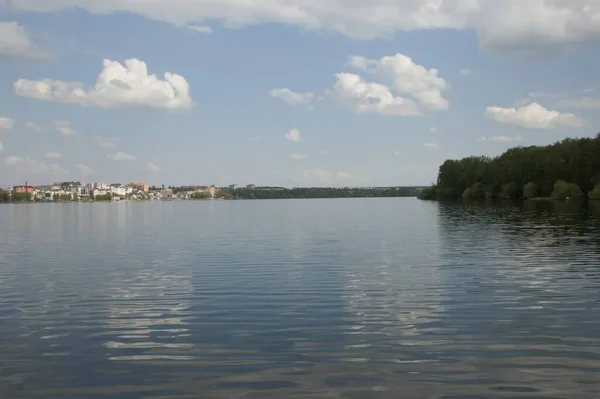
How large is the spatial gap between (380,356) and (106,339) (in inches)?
314

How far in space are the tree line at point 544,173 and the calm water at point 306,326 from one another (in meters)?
112

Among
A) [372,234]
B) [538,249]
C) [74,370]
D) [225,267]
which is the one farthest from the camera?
[372,234]

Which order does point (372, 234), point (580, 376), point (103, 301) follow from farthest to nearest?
point (372, 234) < point (103, 301) < point (580, 376)

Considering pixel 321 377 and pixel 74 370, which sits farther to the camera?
pixel 74 370

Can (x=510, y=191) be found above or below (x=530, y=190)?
below

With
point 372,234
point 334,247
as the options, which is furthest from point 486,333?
point 372,234

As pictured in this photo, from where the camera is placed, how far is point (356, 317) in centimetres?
1919

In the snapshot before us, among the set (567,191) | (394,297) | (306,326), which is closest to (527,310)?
(394,297)

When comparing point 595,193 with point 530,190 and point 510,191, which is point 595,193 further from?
point 510,191

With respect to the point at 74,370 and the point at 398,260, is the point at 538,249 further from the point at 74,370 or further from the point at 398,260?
the point at 74,370

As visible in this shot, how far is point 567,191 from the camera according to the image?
138750 mm

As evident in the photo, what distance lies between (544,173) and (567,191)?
1484 centimetres

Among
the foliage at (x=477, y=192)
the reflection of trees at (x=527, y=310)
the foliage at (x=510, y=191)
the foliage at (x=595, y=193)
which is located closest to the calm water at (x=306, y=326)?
the reflection of trees at (x=527, y=310)

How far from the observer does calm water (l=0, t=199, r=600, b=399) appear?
12633mm
